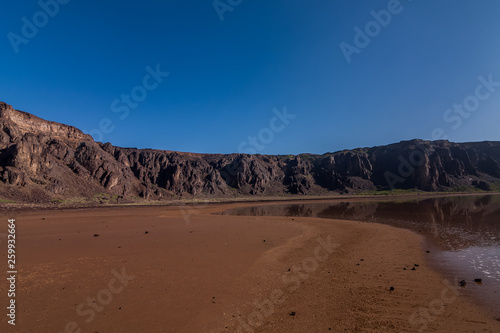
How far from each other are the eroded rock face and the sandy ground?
44.4 metres

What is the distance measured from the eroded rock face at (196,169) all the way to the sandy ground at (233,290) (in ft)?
146

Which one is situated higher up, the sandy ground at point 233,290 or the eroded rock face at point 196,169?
the eroded rock face at point 196,169

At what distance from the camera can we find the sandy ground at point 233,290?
539 cm

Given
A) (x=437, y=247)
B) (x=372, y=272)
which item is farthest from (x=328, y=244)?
(x=437, y=247)

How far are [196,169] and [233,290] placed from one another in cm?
9481

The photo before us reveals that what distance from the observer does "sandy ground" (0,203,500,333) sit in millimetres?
5387

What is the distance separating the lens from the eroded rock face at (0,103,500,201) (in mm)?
48781

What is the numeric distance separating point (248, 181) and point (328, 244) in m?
95.8

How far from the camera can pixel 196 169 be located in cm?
9912

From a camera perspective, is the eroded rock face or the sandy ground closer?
the sandy ground

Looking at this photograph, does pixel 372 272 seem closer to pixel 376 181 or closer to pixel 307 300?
pixel 307 300

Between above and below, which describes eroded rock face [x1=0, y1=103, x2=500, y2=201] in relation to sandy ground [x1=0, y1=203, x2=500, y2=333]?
above

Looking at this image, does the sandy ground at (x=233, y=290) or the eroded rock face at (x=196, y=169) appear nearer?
the sandy ground at (x=233, y=290)

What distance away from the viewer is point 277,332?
5.08 m
